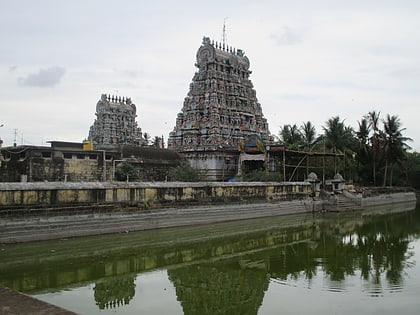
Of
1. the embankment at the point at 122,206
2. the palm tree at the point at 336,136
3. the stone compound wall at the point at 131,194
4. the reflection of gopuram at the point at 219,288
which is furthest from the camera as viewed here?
the palm tree at the point at 336,136

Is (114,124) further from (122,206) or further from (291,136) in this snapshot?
(122,206)

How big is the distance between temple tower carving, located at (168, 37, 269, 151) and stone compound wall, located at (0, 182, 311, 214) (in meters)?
9.48

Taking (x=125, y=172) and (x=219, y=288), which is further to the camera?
(x=125, y=172)

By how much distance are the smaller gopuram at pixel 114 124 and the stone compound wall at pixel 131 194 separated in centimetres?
2280

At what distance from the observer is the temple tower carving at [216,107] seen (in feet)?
110

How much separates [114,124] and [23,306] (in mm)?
39363

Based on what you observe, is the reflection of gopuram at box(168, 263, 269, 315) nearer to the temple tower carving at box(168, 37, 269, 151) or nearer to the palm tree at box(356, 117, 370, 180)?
the temple tower carving at box(168, 37, 269, 151)

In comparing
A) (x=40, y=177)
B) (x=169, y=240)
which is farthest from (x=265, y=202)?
(x=40, y=177)

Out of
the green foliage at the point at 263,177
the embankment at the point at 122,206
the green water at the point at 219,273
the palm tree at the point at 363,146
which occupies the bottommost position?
the green water at the point at 219,273

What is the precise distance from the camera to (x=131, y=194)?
1759 centimetres

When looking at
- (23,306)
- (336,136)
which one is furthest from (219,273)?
(336,136)

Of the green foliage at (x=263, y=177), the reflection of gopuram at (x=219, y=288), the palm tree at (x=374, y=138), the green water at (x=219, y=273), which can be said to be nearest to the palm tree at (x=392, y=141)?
the palm tree at (x=374, y=138)

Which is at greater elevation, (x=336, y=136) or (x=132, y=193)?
(x=336, y=136)

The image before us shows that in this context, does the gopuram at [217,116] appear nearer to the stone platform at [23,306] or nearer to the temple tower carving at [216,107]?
the temple tower carving at [216,107]
